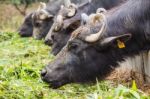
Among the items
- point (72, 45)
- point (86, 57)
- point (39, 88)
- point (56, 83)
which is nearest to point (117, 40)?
point (86, 57)

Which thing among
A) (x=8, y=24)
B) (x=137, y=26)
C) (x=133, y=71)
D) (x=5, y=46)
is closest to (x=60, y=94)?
(x=137, y=26)

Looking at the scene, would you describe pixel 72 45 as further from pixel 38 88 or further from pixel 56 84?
pixel 38 88

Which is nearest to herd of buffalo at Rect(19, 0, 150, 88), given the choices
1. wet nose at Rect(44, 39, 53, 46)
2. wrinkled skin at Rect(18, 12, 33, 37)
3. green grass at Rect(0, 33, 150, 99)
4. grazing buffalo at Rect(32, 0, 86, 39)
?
green grass at Rect(0, 33, 150, 99)

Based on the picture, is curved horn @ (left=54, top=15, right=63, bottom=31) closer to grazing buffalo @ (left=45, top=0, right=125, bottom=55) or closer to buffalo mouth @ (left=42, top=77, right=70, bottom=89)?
grazing buffalo @ (left=45, top=0, right=125, bottom=55)

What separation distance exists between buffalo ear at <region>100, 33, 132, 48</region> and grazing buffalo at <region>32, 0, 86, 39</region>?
6.04 metres

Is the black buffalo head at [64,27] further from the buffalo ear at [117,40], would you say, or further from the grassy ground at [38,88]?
the buffalo ear at [117,40]

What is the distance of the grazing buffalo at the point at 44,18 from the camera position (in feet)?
36.9

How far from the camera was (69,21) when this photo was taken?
865 centimetres

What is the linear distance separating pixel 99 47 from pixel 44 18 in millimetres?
6030

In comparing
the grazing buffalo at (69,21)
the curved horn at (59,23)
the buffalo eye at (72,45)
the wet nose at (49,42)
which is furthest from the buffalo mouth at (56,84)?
the wet nose at (49,42)

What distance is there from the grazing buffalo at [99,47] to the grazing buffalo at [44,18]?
19.0 ft

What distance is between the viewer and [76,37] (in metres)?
5.45

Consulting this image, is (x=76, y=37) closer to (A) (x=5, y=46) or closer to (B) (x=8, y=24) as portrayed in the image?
(A) (x=5, y=46)

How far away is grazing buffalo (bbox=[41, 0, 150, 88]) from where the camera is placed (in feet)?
17.5
